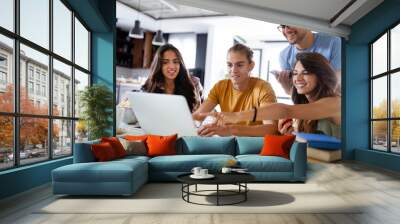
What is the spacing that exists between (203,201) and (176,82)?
5424 millimetres

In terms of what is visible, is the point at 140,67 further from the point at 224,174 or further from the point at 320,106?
the point at 224,174

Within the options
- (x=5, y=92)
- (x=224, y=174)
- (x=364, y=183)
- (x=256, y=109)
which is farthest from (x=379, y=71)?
(x=5, y=92)

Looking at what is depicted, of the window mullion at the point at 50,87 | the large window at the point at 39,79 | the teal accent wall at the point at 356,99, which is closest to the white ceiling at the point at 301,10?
the teal accent wall at the point at 356,99

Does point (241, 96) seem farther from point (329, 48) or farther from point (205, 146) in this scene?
point (205, 146)

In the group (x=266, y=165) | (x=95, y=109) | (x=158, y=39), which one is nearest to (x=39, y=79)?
(x=95, y=109)

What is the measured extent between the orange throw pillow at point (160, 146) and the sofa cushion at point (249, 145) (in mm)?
1153

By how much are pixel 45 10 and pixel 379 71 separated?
722 cm

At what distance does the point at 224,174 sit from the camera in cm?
483

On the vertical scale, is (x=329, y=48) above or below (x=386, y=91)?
above

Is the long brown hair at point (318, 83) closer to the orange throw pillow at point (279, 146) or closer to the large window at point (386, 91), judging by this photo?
the large window at point (386, 91)

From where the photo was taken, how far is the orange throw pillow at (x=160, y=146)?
21.1ft

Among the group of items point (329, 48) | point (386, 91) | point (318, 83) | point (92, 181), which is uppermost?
point (329, 48)

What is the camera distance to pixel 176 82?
9625 millimetres

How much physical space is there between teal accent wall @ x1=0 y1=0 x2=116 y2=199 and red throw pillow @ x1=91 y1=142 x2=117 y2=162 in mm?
900
